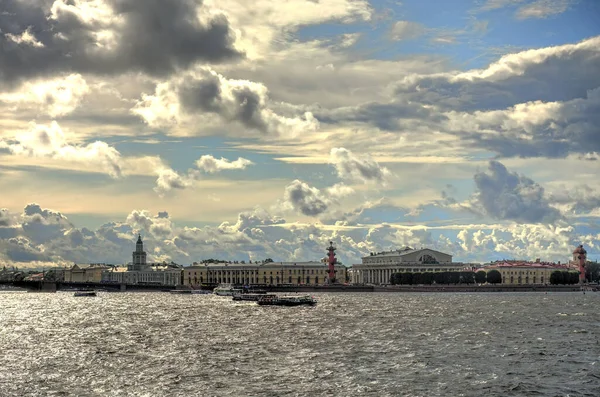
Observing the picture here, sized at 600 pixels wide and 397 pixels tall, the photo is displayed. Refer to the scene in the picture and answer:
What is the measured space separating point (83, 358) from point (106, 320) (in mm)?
40098

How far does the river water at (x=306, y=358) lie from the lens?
4303cm

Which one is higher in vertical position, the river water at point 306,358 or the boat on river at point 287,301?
the boat on river at point 287,301

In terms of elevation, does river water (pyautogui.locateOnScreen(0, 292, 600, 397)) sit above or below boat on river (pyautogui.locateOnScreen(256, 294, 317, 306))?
below

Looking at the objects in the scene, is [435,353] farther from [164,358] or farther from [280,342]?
[164,358]

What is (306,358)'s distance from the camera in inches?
2125

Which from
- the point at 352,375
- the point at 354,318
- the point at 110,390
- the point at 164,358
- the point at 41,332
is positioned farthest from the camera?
the point at 354,318

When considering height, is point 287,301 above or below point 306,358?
above

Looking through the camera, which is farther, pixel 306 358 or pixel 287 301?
pixel 287 301

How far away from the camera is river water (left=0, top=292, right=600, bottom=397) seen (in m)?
43.0

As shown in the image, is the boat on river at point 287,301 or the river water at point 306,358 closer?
the river water at point 306,358

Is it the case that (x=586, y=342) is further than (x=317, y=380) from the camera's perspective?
Yes

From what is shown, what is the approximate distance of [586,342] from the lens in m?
63.4

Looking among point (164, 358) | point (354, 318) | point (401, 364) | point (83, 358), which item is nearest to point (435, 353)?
point (401, 364)

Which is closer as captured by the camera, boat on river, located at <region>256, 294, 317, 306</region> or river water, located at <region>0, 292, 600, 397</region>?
river water, located at <region>0, 292, 600, 397</region>
